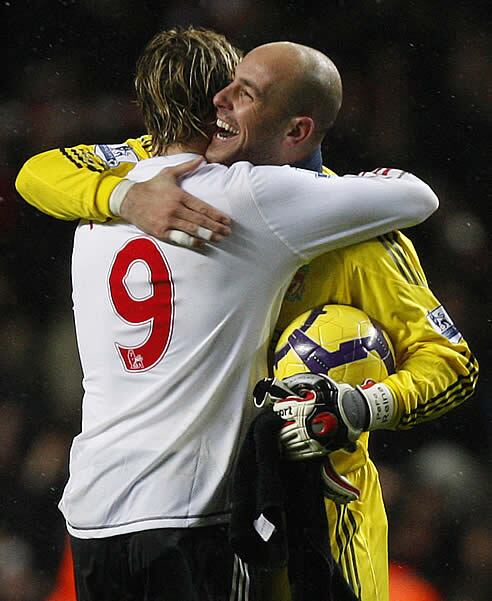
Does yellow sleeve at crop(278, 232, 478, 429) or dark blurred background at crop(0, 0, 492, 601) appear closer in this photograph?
yellow sleeve at crop(278, 232, 478, 429)

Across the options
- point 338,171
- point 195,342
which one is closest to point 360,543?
point 195,342

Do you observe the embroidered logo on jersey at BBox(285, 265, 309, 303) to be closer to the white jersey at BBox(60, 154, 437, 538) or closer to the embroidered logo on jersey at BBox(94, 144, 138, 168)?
the white jersey at BBox(60, 154, 437, 538)

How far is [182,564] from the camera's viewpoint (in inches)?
51.2

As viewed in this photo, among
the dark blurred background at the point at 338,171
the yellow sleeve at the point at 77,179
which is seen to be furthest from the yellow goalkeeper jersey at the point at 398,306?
the dark blurred background at the point at 338,171

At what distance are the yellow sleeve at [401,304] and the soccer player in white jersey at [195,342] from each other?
0.12 ft

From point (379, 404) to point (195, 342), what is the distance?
22 cm

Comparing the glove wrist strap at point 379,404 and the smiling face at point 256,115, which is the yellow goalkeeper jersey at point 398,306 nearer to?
the glove wrist strap at point 379,404

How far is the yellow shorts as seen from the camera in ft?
4.35

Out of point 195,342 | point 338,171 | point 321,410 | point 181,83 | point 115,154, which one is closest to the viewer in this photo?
point 321,410

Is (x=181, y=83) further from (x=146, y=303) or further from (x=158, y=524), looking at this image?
(x=158, y=524)

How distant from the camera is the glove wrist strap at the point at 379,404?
1.25 metres

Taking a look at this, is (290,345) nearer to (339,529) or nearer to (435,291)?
(339,529)

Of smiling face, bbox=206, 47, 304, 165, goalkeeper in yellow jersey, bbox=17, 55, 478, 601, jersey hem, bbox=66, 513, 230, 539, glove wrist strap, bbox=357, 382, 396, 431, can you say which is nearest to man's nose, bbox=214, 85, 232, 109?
smiling face, bbox=206, 47, 304, 165

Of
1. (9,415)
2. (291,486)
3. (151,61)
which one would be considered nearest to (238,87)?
(151,61)
